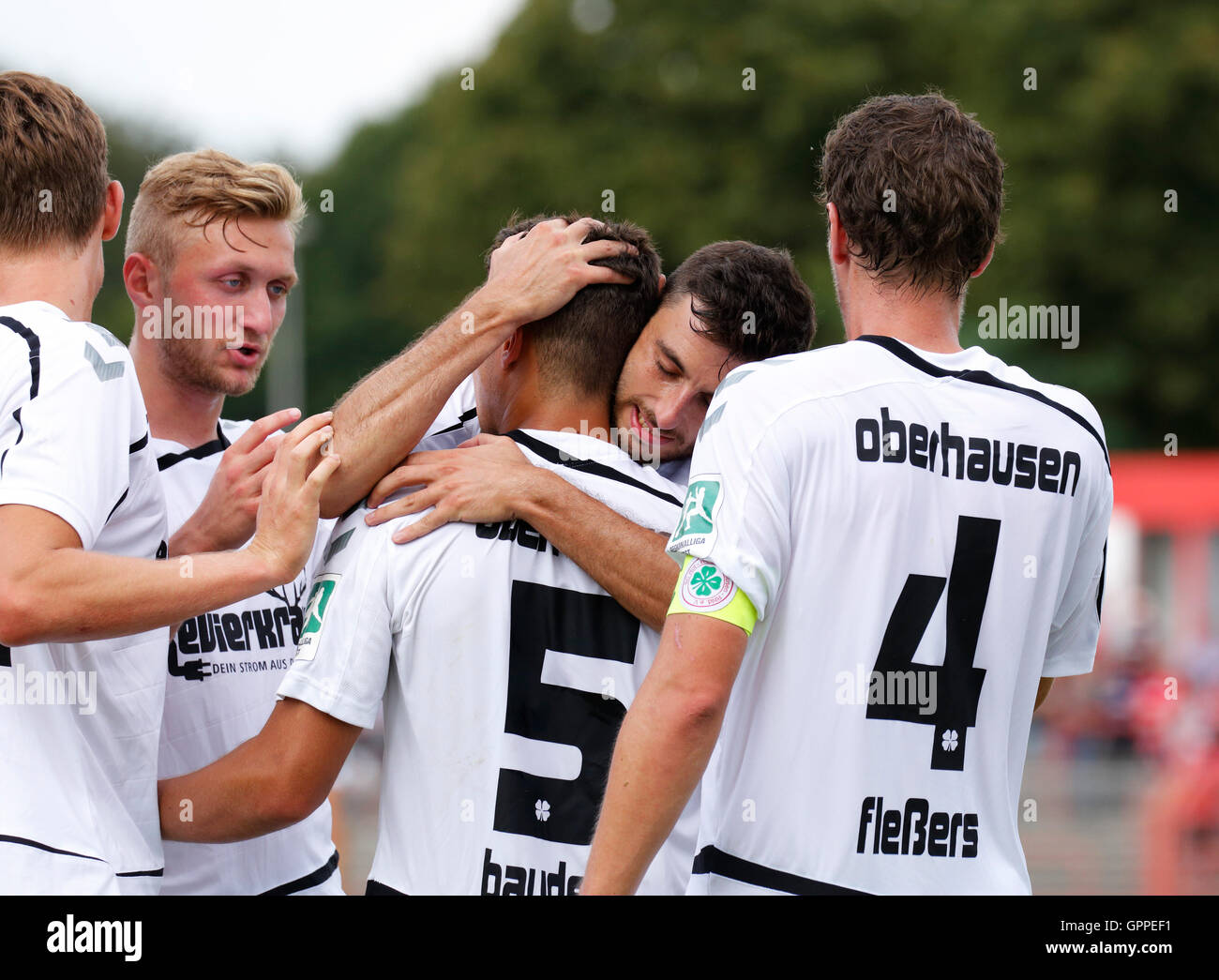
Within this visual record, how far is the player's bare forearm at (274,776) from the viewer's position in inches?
119

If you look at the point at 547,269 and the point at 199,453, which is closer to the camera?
the point at 547,269

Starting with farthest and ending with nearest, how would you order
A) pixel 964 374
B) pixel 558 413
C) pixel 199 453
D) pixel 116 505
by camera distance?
pixel 199 453 → pixel 558 413 → pixel 116 505 → pixel 964 374

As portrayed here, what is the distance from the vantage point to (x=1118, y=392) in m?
27.5

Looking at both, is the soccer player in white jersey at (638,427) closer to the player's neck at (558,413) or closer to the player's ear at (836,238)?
the player's neck at (558,413)

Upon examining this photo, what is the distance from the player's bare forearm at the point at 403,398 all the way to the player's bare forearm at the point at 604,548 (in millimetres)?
316

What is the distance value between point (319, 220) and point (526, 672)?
52736mm

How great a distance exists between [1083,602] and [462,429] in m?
1.65

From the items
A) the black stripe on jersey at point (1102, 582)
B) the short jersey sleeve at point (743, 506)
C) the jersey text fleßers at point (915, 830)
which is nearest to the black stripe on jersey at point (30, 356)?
the short jersey sleeve at point (743, 506)

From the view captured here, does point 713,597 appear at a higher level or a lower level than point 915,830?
higher

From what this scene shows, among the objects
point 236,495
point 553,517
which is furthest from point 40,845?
point 553,517

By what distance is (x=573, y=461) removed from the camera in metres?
3.21

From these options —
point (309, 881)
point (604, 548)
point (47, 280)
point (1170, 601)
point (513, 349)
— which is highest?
point (47, 280)

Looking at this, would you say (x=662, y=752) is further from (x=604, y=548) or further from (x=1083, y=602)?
(x=1083, y=602)
